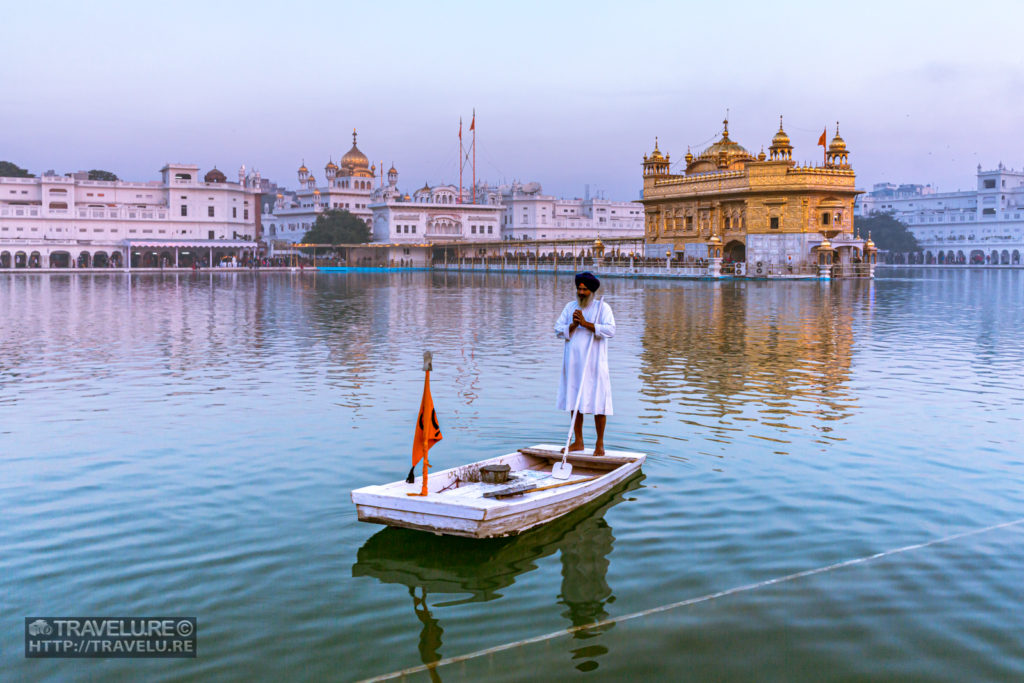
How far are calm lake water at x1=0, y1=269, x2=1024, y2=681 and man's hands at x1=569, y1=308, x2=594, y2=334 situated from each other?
63.4 inches

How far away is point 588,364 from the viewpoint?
8672 mm

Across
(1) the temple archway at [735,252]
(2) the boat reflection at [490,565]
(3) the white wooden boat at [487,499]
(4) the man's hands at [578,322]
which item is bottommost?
(2) the boat reflection at [490,565]

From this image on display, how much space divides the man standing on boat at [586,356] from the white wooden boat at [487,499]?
1.37 ft

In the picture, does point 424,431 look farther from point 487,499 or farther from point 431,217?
point 431,217

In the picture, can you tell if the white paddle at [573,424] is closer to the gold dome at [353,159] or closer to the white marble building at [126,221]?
the white marble building at [126,221]

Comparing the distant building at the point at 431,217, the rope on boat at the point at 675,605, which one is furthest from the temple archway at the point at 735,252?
the rope on boat at the point at 675,605

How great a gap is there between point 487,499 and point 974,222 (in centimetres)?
14317

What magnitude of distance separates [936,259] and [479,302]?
121m

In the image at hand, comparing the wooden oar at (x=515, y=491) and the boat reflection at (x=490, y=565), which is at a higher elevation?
the wooden oar at (x=515, y=491)

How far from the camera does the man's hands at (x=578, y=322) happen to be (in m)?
8.51

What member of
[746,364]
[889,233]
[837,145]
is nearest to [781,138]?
[837,145]

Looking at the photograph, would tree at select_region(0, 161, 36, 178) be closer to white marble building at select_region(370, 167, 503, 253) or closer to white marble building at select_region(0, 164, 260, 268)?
white marble building at select_region(0, 164, 260, 268)

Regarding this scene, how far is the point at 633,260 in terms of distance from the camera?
236 feet

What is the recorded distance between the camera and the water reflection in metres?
12.2
